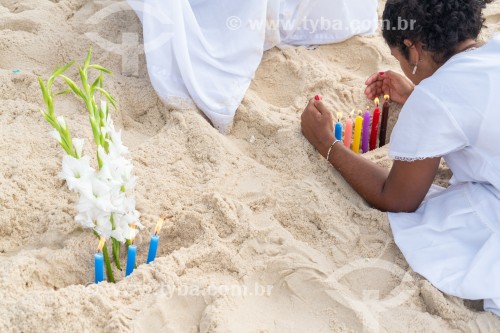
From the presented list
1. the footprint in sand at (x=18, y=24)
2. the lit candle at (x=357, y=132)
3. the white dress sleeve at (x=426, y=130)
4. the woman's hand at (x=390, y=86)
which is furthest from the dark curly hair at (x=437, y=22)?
the footprint in sand at (x=18, y=24)

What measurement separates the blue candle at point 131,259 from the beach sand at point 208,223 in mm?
53

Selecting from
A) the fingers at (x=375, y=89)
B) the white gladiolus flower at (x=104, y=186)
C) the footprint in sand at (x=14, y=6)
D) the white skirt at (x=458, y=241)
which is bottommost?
the white skirt at (x=458, y=241)

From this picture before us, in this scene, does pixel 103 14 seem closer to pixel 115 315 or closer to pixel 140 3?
pixel 140 3

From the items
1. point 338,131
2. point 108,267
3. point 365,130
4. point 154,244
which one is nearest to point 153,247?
point 154,244

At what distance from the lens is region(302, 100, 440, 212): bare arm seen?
1.89 meters

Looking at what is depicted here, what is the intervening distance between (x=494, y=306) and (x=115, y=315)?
3.35ft

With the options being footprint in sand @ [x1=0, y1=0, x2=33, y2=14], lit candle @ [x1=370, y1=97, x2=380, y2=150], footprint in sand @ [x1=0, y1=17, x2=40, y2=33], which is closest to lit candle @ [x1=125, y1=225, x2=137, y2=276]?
lit candle @ [x1=370, y1=97, x2=380, y2=150]

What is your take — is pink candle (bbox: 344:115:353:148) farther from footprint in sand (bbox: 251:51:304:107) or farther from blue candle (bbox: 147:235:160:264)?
blue candle (bbox: 147:235:160:264)

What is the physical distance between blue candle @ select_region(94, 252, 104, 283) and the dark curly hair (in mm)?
1097

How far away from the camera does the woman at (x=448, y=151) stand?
175 cm

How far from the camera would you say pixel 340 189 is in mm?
2154

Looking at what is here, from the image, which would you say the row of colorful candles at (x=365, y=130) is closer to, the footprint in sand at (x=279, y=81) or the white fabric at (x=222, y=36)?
the footprint in sand at (x=279, y=81)

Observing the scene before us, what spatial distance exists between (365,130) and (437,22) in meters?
0.64

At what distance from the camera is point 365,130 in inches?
94.8
